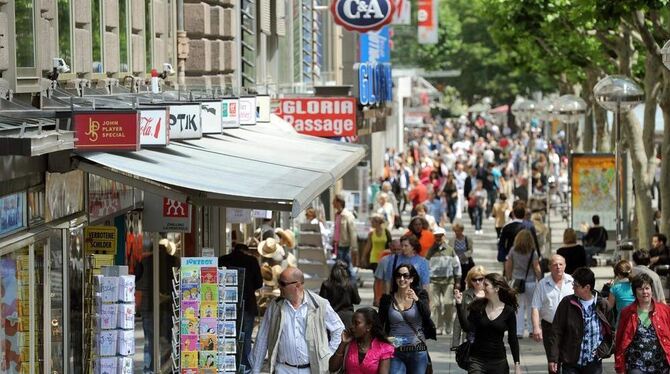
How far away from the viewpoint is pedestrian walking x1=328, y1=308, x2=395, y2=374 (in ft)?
41.1

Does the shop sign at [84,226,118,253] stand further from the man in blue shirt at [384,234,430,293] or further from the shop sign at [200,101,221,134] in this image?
the man in blue shirt at [384,234,430,293]

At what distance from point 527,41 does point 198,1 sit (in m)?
21.7

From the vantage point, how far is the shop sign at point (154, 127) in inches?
542

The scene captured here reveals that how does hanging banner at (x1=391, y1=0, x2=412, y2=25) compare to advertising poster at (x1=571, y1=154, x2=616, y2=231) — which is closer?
advertising poster at (x1=571, y1=154, x2=616, y2=231)

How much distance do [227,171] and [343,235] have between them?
12.3 metres

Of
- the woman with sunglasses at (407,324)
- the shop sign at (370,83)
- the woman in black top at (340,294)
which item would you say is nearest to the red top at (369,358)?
the woman with sunglasses at (407,324)

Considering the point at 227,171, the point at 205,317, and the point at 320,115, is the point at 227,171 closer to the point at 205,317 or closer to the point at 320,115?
the point at 205,317

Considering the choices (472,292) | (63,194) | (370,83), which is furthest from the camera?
(370,83)

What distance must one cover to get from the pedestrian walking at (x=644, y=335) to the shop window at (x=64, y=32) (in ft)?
16.5

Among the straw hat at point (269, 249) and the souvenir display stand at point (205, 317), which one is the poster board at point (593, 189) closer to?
the straw hat at point (269, 249)

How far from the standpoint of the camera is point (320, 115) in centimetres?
2884

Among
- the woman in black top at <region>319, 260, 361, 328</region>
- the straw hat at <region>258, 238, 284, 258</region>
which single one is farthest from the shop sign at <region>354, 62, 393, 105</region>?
the woman in black top at <region>319, 260, 361, 328</region>

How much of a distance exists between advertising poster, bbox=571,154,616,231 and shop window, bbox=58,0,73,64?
60.6 feet

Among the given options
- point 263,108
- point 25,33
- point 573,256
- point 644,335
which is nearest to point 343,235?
point 263,108
